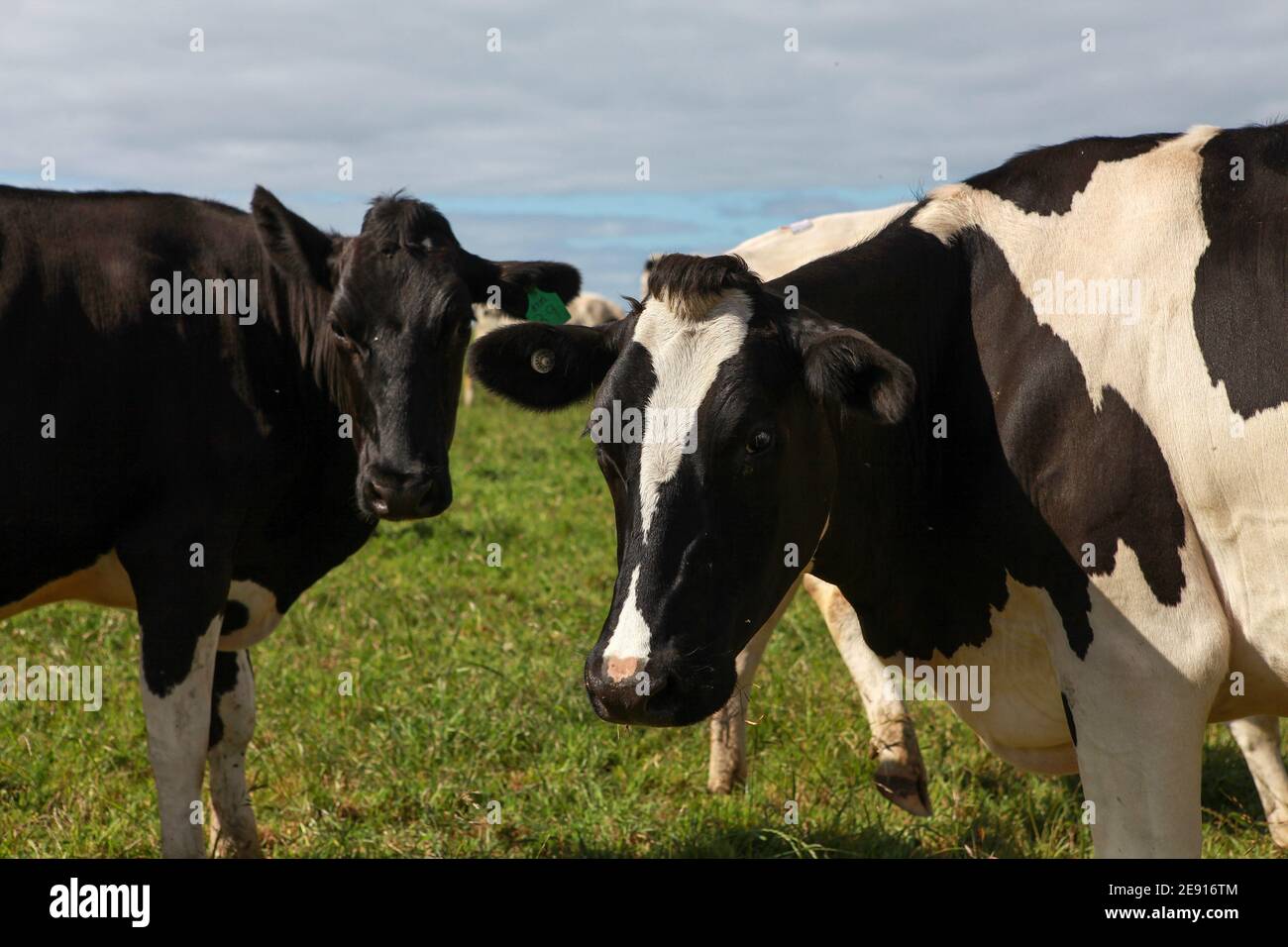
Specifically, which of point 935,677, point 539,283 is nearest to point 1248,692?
point 935,677

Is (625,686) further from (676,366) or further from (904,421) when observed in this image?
(904,421)

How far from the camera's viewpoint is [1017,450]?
11.8ft

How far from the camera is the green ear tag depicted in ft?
18.3

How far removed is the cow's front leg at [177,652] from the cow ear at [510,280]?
1481mm

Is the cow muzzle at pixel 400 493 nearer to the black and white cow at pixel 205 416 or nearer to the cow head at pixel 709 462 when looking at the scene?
the black and white cow at pixel 205 416

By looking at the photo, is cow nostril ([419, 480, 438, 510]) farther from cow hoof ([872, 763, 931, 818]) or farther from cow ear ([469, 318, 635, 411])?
cow hoof ([872, 763, 931, 818])

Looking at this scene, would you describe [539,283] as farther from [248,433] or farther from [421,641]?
[421,641]

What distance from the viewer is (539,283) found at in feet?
19.0

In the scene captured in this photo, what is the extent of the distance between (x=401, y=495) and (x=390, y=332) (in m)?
0.69

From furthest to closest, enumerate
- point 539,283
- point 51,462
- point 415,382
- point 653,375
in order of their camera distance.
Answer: point 539,283, point 415,382, point 51,462, point 653,375

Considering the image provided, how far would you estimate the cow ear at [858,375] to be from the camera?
3.21 m

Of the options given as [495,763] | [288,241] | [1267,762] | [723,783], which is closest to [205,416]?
[288,241]

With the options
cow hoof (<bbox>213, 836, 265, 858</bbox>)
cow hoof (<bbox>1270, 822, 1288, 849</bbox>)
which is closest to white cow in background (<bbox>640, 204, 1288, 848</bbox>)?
cow hoof (<bbox>1270, 822, 1288, 849</bbox>)
